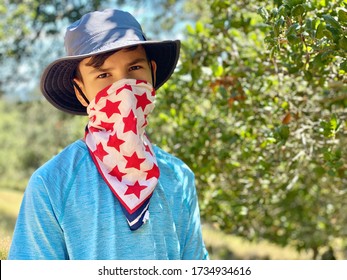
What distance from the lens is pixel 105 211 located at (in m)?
2.18

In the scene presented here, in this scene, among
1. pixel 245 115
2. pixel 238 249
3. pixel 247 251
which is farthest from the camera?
pixel 238 249

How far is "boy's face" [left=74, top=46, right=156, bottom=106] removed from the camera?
230 cm

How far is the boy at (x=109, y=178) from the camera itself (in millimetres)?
2137

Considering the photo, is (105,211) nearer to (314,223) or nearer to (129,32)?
(129,32)

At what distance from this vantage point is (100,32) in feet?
7.59

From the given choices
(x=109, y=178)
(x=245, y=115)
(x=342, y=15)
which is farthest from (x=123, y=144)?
(x=245, y=115)

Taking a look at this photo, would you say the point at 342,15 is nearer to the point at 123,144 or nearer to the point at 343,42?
the point at 343,42

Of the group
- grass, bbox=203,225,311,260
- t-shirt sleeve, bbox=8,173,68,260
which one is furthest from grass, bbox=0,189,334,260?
t-shirt sleeve, bbox=8,173,68,260

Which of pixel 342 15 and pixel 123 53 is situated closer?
pixel 123 53

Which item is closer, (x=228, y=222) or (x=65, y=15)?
(x=228, y=222)

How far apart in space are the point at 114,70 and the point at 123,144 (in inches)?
10.4

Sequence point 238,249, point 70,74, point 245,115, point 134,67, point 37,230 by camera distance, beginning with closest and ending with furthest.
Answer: point 37,230, point 134,67, point 70,74, point 245,115, point 238,249

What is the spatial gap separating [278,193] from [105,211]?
2.67 m
